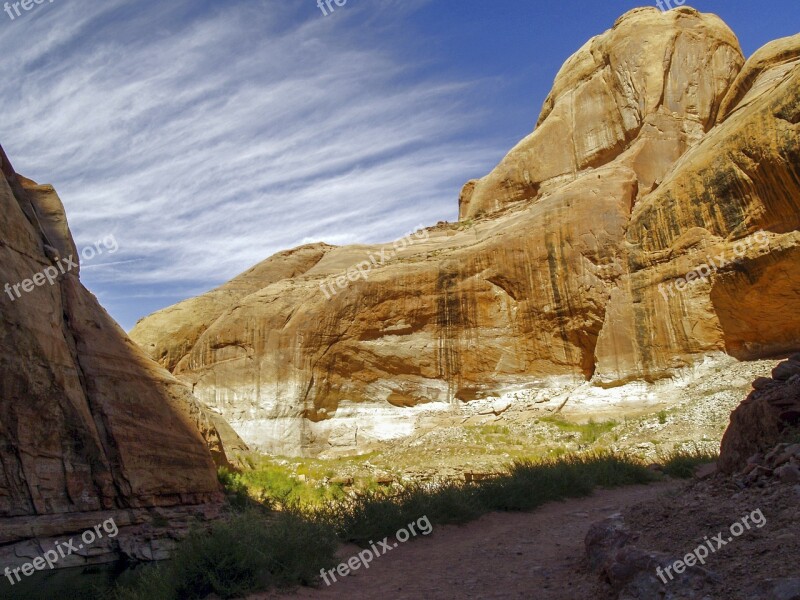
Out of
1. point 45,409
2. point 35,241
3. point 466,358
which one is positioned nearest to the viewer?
point 45,409

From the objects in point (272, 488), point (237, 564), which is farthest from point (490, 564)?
point (272, 488)

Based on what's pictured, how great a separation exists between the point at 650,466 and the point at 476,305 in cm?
1429

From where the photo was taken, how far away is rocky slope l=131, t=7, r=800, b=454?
21.1 m

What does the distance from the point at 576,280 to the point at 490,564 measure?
19.5 m

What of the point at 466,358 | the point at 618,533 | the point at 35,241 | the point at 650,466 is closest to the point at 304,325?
the point at 466,358

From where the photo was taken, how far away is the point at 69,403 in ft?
40.9

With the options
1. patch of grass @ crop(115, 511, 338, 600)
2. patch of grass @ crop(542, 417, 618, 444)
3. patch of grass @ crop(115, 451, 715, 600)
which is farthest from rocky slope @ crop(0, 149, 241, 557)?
patch of grass @ crop(542, 417, 618, 444)

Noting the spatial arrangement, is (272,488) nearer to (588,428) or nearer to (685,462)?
(588,428)

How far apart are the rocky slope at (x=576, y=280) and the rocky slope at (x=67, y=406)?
13983mm

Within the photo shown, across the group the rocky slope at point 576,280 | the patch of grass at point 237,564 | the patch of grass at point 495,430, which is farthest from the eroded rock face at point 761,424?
the patch of grass at point 495,430

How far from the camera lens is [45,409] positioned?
11953 mm

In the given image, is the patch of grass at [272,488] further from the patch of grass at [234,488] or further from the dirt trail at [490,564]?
the dirt trail at [490,564]

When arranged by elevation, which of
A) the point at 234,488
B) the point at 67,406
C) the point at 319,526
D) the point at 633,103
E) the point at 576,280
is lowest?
the point at 234,488

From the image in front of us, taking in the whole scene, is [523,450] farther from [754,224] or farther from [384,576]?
[384,576]
